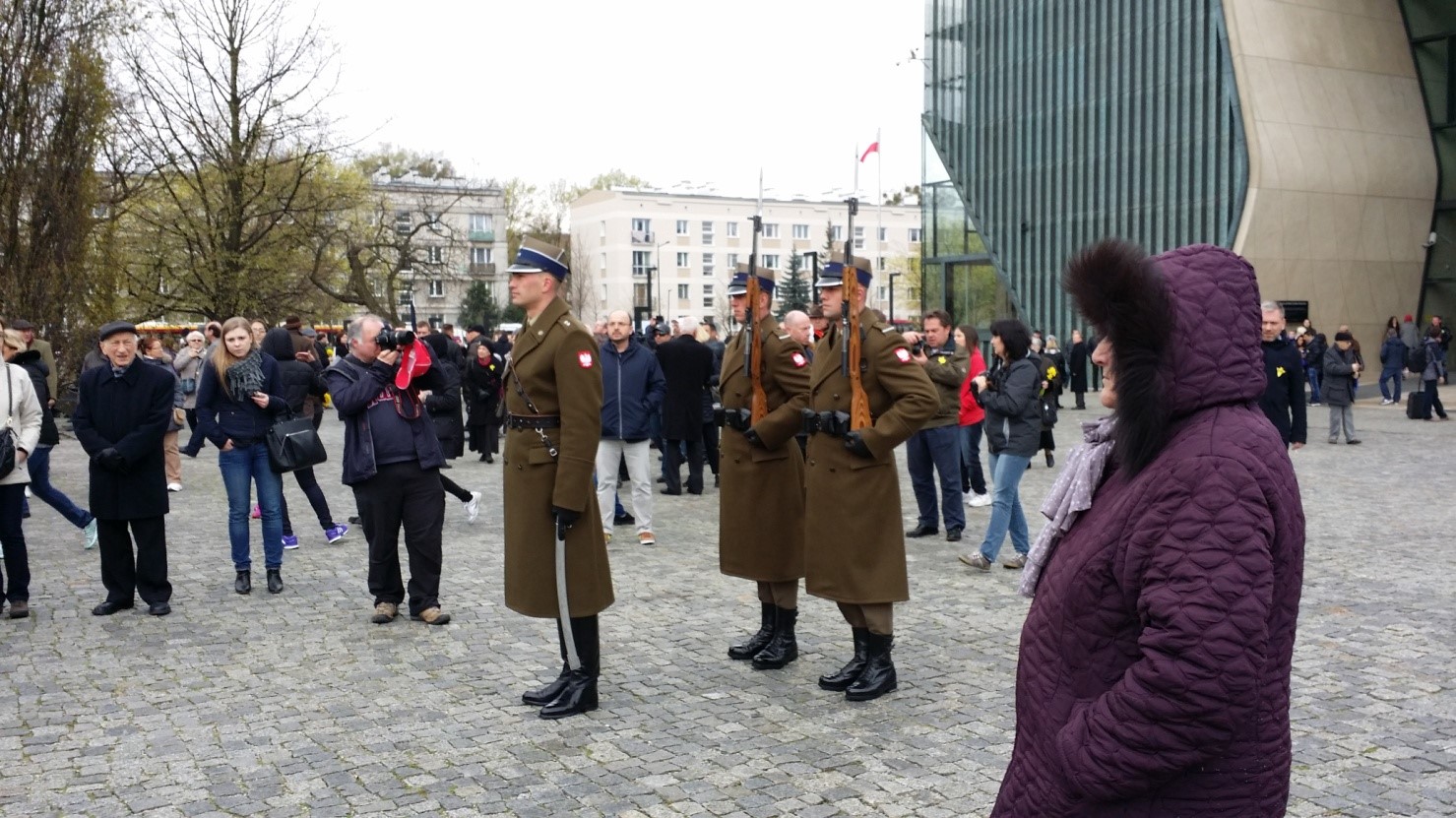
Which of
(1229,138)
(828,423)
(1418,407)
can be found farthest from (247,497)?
(1229,138)

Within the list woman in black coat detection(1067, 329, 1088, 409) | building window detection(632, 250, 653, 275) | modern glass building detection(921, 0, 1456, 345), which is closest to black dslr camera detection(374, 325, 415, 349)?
woman in black coat detection(1067, 329, 1088, 409)

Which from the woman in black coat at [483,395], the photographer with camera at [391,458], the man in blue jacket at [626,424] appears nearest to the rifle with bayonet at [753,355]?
the photographer with camera at [391,458]

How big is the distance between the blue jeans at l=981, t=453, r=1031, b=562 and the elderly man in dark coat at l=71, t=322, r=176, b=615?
19.6 ft

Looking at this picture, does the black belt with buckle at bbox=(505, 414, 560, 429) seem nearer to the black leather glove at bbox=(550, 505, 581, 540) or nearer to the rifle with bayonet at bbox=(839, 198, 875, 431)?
the black leather glove at bbox=(550, 505, 581, 540)

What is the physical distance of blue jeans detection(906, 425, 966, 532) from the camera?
1113 cm

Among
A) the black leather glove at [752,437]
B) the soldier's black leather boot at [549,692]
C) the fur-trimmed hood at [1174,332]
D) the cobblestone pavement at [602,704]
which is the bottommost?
the cobblestone pavement at [602,704]

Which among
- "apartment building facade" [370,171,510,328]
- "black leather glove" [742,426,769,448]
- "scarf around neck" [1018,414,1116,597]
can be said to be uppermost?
"apartment building facade" [370,171,510,328]

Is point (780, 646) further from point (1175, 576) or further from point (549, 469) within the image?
point (1175, 576)

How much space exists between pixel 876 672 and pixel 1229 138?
3394cm

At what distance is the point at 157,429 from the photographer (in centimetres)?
839

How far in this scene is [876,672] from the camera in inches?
245

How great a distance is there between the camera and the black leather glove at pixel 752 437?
6.82 m

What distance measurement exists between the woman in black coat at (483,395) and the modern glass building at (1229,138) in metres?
25.6

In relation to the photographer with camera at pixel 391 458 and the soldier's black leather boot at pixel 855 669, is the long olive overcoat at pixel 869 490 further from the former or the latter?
the photographer with camera at pixel 391 458
